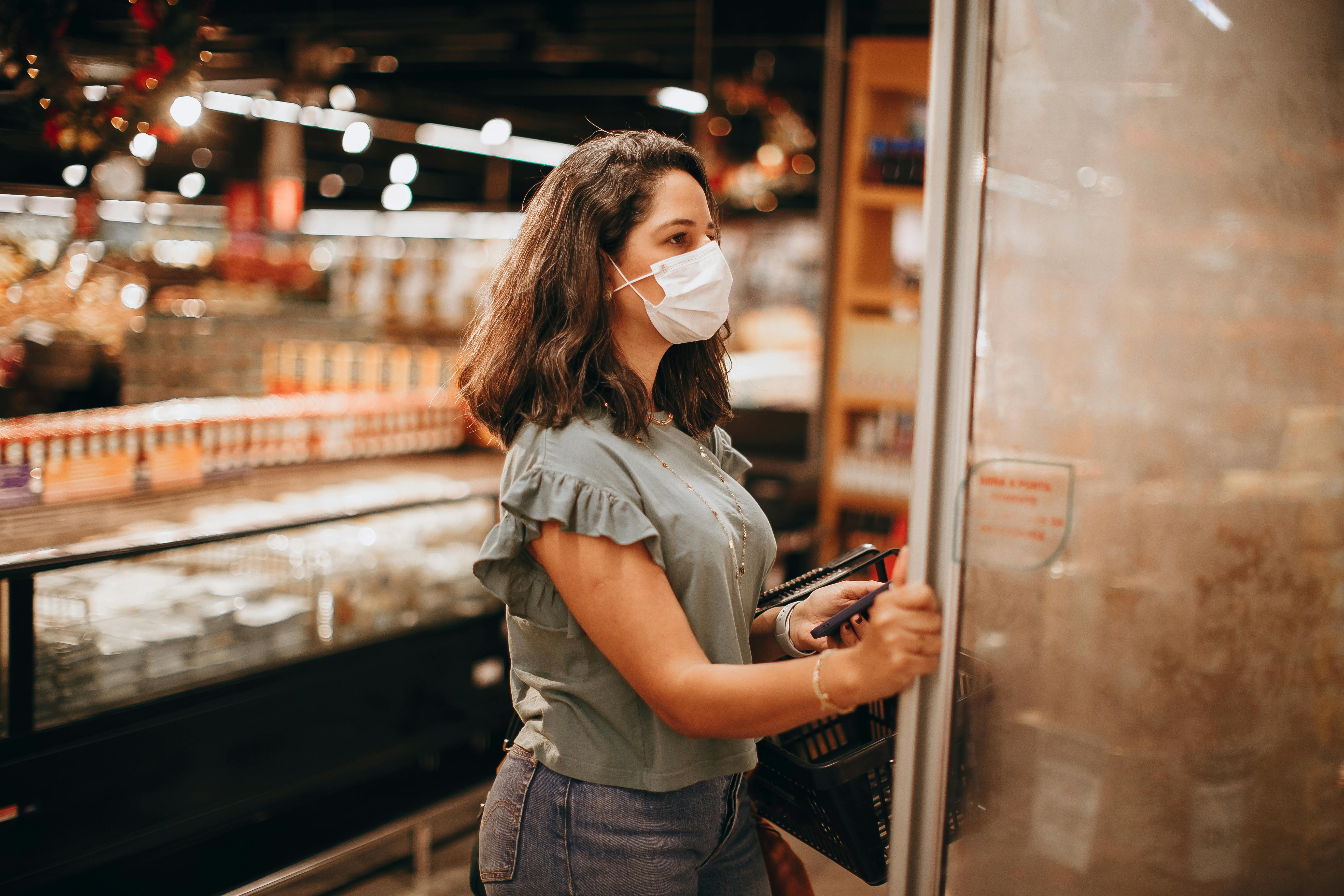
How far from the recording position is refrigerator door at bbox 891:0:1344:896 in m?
1.16

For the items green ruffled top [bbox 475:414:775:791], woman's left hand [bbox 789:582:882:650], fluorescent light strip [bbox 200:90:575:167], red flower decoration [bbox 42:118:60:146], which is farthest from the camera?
fluorescent light strip [bbox 200:90:575:167]

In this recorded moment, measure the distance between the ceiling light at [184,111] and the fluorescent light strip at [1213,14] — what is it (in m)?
3.10

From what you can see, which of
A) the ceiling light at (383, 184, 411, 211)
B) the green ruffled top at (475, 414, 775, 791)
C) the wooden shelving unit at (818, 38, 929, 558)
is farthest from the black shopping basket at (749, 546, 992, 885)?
the ceiling light at (383, 184, 411, 211)

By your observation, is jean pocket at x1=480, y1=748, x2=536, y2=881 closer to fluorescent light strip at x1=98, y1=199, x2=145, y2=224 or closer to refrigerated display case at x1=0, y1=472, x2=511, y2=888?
refrigerated display case at x1=0, y1=472, x2=511, y2=888

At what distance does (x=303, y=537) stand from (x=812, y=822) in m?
2.32

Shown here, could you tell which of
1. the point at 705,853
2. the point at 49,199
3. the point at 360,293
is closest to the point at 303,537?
the point at 49,199

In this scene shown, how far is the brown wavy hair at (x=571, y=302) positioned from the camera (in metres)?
1.43

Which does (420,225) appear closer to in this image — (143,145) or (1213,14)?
(143,145)

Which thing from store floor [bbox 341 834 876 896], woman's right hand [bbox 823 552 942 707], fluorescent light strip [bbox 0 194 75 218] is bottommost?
store floor [bbox 341 834 876 896]

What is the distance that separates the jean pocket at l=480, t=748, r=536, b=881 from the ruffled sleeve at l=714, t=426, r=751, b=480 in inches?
24.7

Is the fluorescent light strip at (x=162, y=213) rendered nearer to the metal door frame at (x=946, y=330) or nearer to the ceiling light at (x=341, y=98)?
the ceiling light at (x=341, y=98)

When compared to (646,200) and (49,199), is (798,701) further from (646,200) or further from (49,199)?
(49,199)

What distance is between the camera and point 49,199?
320 centimetres

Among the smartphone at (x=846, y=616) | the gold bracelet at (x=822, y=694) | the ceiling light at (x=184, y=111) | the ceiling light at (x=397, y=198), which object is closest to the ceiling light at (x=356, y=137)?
the ceiling light at (x=397, y=198)
